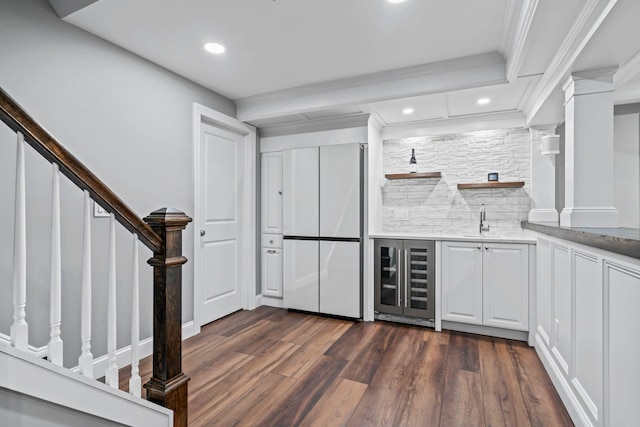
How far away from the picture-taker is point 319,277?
142 inches

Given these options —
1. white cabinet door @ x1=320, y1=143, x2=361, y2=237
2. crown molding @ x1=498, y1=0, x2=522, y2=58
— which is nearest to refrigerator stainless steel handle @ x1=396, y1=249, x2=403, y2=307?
white cabinet door @ x1=320, y1=143, x2=361, y2=237

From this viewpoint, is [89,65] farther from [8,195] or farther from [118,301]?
[118,301]

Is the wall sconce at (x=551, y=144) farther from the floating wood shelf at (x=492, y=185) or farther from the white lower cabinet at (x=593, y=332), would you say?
the white lower cabinet at (x=593, y=332)

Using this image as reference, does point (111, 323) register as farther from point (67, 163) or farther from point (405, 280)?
point (405, 280)

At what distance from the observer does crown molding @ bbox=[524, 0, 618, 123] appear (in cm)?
160

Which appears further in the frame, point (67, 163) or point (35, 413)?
point (67, 163)

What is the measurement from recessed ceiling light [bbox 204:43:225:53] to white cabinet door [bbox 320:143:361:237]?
1466 millimetres

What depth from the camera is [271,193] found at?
3982 mm

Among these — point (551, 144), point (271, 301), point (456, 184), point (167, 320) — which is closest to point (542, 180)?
point (551, 144)

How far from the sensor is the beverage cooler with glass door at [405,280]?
10.7 ft

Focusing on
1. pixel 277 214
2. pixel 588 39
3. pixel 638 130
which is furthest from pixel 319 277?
pixel 638 130

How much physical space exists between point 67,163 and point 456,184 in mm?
3630

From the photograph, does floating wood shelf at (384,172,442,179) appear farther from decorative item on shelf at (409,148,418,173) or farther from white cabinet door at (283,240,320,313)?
white cabinet door at (283,240,320,313)

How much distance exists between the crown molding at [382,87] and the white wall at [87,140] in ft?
2.65
